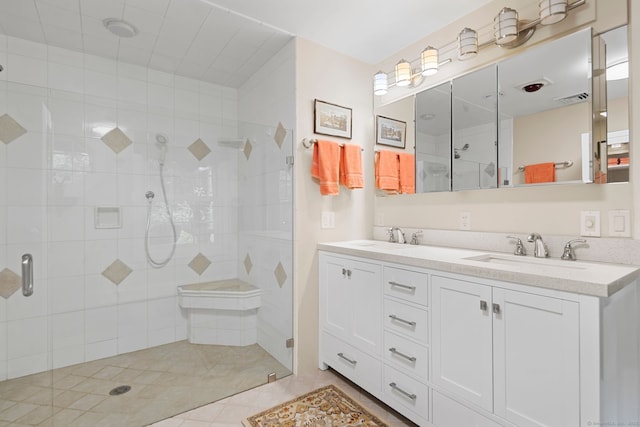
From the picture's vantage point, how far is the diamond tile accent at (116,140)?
205 cm

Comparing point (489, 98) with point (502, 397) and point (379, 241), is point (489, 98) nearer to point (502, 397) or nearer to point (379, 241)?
point (379, 241)

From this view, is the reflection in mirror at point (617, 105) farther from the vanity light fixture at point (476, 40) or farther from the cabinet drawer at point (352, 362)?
the cabinet drawer at point (352, 362)

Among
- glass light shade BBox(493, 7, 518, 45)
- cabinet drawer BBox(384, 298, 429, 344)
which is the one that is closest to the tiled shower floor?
cabinet drawer BBox(384, 298, 429, 344)

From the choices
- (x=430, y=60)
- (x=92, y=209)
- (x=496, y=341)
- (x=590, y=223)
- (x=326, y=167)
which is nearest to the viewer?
(x=496, y=341)

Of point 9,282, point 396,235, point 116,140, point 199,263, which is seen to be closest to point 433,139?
point 396,235

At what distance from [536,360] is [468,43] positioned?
5.67 feet

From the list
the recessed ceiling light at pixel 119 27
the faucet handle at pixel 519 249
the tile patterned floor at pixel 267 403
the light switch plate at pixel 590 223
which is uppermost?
the recessed ceiling light at pixel 119 27

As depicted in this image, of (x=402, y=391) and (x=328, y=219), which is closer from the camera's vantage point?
(x=402, y=391)

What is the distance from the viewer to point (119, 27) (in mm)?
2141

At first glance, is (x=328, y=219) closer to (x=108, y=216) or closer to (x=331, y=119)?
(x=331, y=119)

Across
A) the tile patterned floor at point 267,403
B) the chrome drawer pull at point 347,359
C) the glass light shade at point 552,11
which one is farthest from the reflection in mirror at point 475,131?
the tile patterned floor at point 267,403

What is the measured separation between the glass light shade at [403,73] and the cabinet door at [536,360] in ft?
5.41

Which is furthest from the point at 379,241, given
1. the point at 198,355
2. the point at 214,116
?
the point at 214,116

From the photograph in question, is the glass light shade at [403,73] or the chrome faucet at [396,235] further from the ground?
the glass light shade at [403,73]
